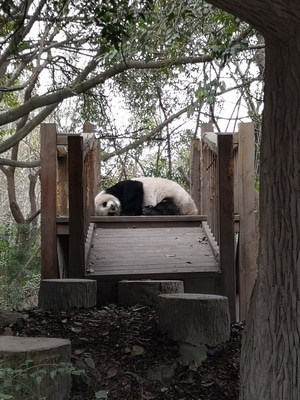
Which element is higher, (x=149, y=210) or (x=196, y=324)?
(x=149, y=210)

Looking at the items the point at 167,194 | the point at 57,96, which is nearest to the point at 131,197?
the point at 167,194

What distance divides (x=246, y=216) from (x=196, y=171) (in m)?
3.65

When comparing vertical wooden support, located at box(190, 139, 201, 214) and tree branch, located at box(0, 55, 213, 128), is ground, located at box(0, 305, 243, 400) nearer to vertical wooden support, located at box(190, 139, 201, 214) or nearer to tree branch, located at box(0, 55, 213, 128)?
tree branch, located at box(0, 55, 213, 128)

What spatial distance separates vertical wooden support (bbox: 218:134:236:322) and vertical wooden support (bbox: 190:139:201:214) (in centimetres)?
372

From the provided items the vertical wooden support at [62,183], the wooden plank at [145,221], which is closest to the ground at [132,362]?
the vertical wooden support at [62,183]

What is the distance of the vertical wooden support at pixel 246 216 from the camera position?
5430 millimetres

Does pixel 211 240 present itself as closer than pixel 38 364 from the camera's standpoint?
No

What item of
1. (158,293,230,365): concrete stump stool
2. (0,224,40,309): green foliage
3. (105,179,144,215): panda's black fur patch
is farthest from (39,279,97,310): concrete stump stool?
(0,224,40,309): green foliage

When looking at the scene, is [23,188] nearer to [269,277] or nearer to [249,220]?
[249,220]

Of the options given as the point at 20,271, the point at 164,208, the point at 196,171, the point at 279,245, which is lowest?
the point at 20,271

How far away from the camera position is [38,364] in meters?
2.88

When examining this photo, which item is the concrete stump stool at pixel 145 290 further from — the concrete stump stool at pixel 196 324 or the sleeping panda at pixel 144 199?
the sleeping panda at pixel 144 199

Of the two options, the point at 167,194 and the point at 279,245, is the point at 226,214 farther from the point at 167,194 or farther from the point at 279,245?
the point at 167,194

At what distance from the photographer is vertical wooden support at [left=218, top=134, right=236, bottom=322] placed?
5.06m
